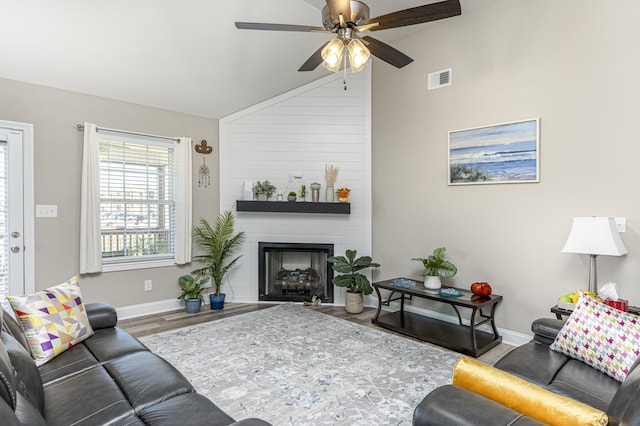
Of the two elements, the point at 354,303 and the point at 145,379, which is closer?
the point at 145,379

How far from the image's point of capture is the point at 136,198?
4473mm

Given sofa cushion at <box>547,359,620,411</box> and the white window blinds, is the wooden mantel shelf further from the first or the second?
sofa cushion at <box>547,359,620,411</box>

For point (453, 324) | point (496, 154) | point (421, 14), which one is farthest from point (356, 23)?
point (453, 324)

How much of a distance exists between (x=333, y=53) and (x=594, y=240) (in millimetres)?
2393

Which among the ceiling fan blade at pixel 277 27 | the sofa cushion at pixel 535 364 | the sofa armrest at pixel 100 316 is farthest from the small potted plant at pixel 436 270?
the sofa armrest at pixel 100 316

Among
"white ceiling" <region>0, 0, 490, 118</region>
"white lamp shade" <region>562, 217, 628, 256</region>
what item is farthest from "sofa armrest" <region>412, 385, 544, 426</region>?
"white ceiling" <region>0, 0, 490, 118</region>

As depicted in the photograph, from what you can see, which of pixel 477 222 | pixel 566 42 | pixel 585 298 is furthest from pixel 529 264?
pixel 566 42

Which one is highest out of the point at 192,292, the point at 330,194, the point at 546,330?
the point at 330,194

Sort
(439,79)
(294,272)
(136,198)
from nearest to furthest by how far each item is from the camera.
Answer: (439,79), (136,198), (294,272)

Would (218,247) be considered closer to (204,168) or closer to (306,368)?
(204,168)

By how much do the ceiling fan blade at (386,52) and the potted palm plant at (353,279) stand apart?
2382 mm

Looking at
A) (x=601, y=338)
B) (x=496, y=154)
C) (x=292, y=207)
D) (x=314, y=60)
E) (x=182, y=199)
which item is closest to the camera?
(x=601, y=338)

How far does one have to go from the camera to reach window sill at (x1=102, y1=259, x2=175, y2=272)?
423 centimetres

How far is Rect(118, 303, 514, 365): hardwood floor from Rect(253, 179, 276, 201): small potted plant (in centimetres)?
146
